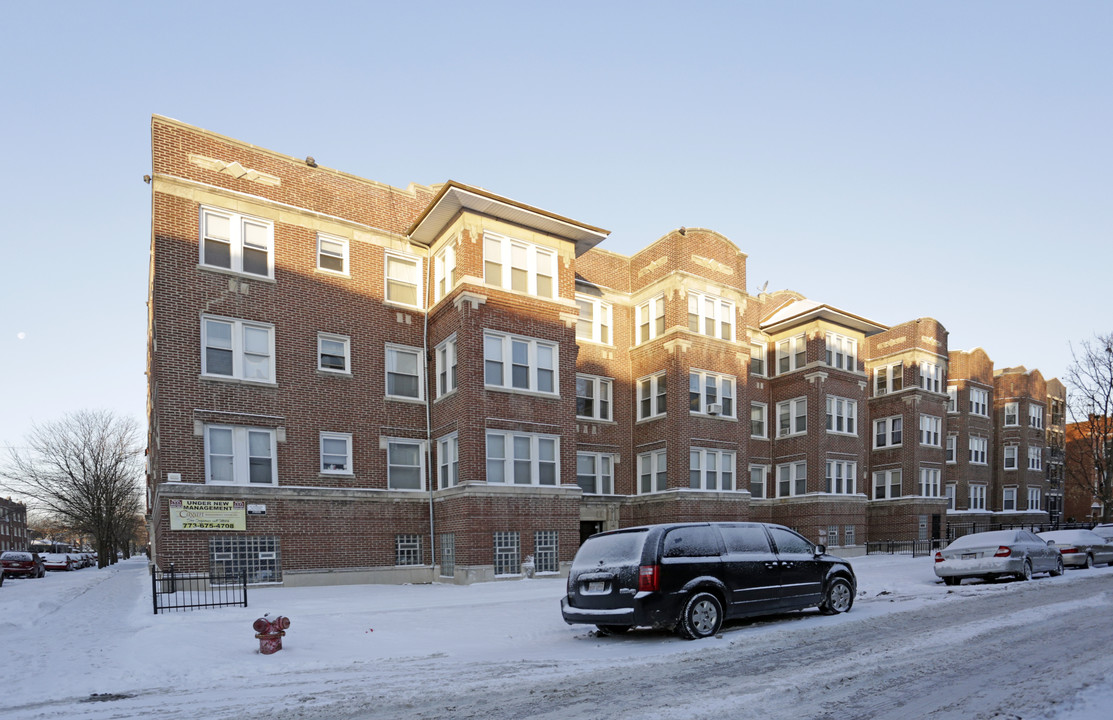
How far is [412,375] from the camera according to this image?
23.9 meters

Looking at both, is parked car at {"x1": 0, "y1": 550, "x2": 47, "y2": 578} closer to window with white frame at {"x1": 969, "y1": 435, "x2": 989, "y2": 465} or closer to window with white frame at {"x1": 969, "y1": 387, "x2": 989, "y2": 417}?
window with white frame at {"x1": 969, "y1": 435, "x2": 989, "y2": 465}

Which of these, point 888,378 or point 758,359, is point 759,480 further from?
point 888,378

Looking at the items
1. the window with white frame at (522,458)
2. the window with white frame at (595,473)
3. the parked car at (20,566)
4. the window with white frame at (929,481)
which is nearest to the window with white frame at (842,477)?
the window with white frame at (929,481)

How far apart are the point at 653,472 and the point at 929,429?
2018 cm

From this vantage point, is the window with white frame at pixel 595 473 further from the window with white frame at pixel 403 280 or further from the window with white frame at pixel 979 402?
the window with white frame at pixel 979 402

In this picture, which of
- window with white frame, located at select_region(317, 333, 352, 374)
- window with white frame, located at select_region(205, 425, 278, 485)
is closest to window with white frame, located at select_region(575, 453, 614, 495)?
window with white frame, located at select_region(317, 333, 352, 374)

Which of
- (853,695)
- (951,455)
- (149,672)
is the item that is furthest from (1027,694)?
(951,455)

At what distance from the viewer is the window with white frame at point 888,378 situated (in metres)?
39.3

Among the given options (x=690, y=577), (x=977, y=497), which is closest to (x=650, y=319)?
(x=690, y=577)

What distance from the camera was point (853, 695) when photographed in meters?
6.67

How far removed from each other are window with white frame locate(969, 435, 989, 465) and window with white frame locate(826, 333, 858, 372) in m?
18.4

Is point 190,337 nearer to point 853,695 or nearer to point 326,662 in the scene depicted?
point 326,662

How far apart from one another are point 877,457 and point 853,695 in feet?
119

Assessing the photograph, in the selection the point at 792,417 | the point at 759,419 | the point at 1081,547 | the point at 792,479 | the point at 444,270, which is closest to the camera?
the point at 1081,547
